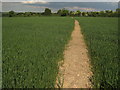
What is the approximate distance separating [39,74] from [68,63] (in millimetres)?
2364

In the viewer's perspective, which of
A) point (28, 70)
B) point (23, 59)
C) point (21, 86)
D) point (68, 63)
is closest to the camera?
point (21, 86)

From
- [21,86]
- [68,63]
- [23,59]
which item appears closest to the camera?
[21,86]

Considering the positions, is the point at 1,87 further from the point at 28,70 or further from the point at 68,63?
the point at 68,63

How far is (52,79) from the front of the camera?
12.7 ft

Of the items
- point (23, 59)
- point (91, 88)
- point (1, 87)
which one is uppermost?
point (23, 59)

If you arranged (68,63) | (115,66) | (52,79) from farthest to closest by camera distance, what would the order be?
(68,63)
(115,66)
(52,79)

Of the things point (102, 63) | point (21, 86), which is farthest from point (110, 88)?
point (21, 86)

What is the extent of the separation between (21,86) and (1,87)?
2.10ft

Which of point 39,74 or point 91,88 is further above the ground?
point 39,74

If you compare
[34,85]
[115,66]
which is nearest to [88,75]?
[115,66]

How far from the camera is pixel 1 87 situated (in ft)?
11.0

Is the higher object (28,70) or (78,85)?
(28,70)

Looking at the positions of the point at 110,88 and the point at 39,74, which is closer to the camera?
the point at 110,88

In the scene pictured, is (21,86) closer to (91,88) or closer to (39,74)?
(39,74)
